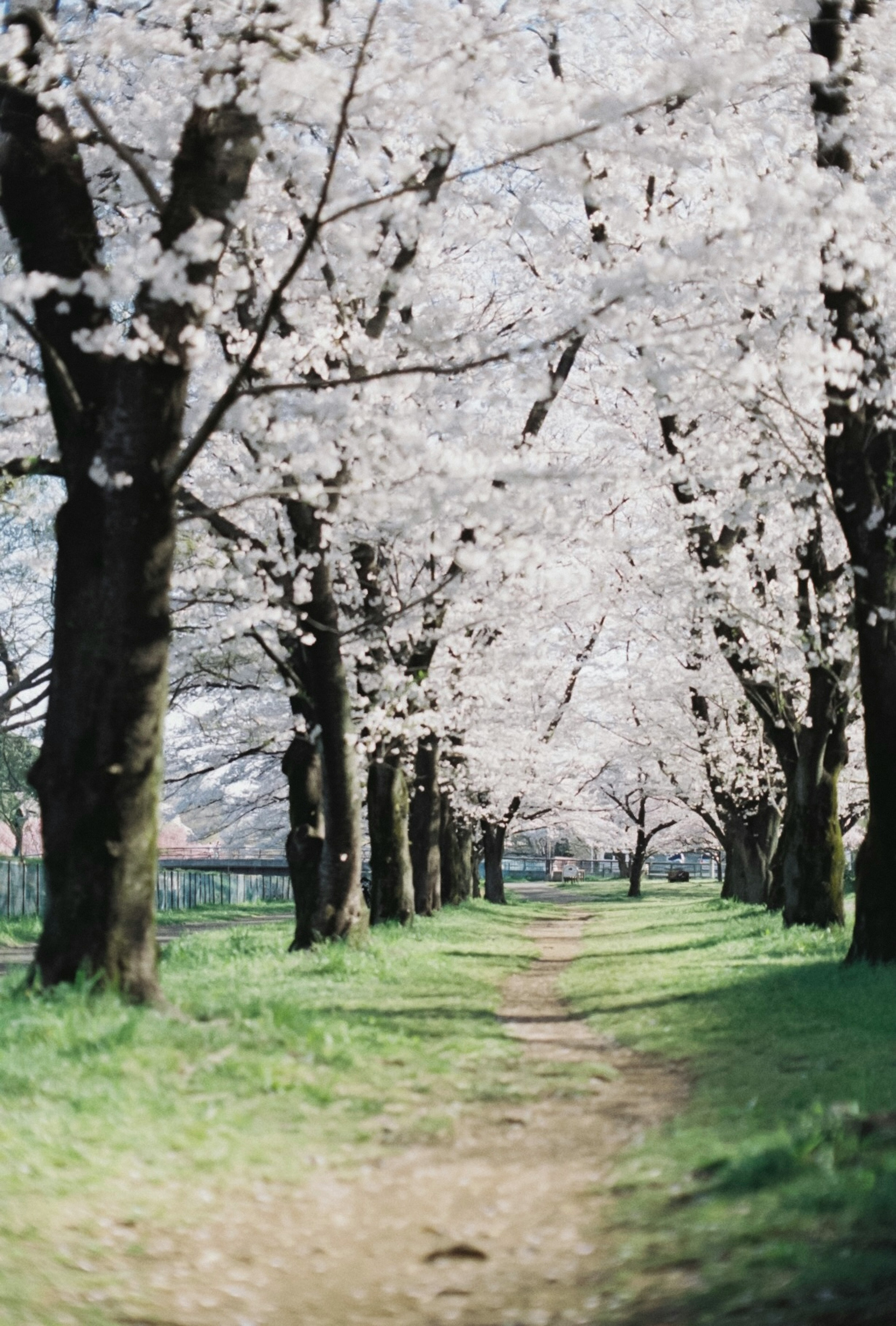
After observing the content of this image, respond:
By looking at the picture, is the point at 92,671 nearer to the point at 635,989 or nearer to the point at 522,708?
the point at 635,989

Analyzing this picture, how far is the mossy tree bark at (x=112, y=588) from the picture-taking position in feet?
28.6

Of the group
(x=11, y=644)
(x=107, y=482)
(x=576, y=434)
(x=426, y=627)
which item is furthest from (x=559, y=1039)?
(x=11, y=644)

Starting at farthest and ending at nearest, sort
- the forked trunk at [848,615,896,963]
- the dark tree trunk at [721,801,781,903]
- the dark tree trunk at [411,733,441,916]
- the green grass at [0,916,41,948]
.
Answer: the dark tree trunk at [721,801,781,903] → the dark tree trunk at [411,733,441,916] → the green grass at [0,916,41,948] → the forked trunk at [848,615,896,963]

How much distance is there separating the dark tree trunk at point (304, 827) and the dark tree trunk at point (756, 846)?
51.3 feet

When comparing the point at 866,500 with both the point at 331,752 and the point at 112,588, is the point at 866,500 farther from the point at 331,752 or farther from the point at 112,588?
the point at 112,588

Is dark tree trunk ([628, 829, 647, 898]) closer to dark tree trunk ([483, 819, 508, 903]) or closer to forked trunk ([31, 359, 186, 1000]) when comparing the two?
dark tree trunk ([483, 819, 508, 903])

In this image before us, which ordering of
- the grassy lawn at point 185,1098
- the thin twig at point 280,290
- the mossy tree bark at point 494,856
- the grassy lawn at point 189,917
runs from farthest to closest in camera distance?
the mossy tree bark at point 494,856 → the grassy lawn at point 189,917 → the thin twig at point 280,290 → the grassy lawn at point 185,1098

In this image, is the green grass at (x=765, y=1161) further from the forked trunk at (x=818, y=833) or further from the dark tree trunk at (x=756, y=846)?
the dark tree trunk at (x=756, y=846)

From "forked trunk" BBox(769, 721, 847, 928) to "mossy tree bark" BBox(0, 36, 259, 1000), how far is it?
12516 millimetres

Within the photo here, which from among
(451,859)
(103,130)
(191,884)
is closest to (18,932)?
(451,859)

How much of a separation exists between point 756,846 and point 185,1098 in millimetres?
29111

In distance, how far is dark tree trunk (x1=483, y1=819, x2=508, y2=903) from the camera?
48.7 m

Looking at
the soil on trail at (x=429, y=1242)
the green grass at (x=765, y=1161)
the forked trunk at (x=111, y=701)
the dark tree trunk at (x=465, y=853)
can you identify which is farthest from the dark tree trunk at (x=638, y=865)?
the soil on trail at (x=429, y=1242)

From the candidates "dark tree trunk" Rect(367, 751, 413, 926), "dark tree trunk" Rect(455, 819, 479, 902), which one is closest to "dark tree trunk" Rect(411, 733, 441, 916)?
"dark tree trunk" Rect(367, 751, 413, 926)
